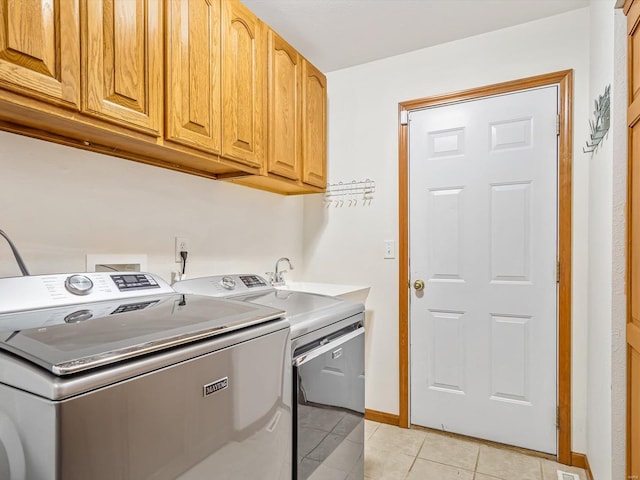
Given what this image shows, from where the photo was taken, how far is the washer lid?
697 millimetres

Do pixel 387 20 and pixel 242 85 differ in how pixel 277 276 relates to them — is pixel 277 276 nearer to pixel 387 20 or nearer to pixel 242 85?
pixel 242 85

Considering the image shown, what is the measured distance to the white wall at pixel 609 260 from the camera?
4.48 feet

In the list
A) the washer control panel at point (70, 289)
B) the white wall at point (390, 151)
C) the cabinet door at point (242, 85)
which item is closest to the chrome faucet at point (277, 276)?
the white wall at point (390, 151)

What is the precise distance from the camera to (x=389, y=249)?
2.47 m

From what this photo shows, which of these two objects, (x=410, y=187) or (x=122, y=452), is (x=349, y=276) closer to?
(x=410, y=187)

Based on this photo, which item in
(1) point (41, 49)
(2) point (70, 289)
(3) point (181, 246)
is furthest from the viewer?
(3) point (181, 246)

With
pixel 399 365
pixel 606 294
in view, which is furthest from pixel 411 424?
pixel 606 294

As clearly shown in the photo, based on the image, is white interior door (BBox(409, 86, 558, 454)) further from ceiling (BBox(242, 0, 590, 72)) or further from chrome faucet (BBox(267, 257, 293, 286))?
chrome faucet (BBox(267, 257, 293, 286))

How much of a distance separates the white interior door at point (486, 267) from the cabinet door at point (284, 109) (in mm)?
776

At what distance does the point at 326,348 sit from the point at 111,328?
796 millimetres

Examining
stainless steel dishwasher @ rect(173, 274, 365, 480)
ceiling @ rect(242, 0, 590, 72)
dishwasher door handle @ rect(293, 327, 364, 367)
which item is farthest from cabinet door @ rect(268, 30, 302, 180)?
dishwasher door handle @ rect(293, 327, 364, 367)

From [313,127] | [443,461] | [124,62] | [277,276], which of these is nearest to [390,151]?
[313,127]

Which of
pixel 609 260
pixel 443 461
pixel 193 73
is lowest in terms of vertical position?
pixel 443 461

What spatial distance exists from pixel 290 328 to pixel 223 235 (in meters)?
1.01
